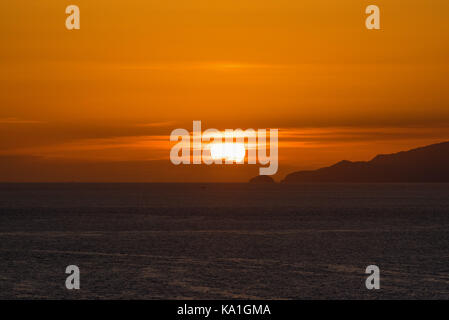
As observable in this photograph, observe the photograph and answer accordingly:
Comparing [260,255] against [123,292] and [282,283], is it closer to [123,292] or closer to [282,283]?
[282,283]

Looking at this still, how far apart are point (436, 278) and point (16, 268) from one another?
36.7 metres

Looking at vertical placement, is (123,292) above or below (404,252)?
below

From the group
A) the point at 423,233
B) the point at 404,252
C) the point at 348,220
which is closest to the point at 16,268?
the point at 404,252

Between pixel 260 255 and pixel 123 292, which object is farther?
pixel 260 255

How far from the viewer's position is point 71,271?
5669 cm

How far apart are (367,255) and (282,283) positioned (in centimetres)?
2353

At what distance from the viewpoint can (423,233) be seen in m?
102
